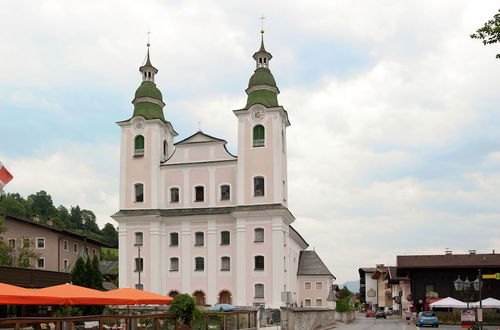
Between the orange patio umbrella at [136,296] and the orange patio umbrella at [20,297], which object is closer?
the orange patio umbrella at [20,297]

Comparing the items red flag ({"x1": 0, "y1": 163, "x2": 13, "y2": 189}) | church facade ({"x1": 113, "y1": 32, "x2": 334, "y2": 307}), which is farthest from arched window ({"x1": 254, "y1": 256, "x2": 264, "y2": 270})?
red flag ({"x1": 0, "y1": 163, "x2": 13, "y2": 189})

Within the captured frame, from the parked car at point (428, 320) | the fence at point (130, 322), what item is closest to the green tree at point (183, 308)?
the fence at point (130, 322)

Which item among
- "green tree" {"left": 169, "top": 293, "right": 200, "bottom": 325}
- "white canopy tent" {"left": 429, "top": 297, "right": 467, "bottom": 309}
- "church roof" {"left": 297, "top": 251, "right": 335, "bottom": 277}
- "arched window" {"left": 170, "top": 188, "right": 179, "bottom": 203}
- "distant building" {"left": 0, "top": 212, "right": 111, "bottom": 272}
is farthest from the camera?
"church roof" {"left": 297, "top": 251, "right": 335, "bottom": 277}

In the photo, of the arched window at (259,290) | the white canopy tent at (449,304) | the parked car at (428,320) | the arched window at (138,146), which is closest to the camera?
the parked car at (428,320)

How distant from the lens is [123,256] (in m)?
60.2

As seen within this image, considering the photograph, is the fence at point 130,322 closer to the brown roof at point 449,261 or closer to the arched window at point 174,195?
the arched window at point 174,195

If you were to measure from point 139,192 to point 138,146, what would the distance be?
14.7 feet

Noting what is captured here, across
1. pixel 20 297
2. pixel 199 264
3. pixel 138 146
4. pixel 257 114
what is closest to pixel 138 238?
pixel 199 264

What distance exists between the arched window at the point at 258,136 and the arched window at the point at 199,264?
37.7 feet

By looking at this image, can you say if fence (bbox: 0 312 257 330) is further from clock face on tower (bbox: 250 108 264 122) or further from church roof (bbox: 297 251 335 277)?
church roof (bbox: 297 251 335 277)

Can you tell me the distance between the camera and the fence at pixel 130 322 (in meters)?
18.2

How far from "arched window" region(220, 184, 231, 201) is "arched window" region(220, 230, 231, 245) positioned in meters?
3.04

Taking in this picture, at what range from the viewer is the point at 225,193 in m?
60.3

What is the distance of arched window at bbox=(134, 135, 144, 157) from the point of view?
62.5 m
